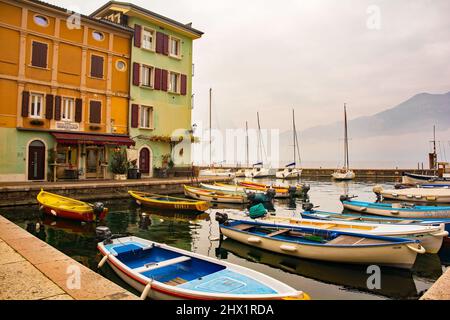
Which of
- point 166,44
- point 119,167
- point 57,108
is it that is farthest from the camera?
point 166,44

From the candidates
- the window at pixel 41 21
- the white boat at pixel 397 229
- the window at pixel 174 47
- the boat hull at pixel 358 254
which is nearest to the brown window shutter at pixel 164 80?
the window at pixel 174 47

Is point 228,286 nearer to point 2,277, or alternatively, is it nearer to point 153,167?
point 2,277

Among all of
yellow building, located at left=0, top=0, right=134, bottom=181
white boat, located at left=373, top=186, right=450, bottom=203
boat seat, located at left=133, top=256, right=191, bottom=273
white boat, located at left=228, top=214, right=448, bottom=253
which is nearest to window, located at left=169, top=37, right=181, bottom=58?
yellow building, located at left=0, top=0, right=134, bottom=181

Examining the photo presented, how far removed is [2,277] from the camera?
5398 millimetres

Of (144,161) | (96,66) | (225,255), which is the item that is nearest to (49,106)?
(96,66)

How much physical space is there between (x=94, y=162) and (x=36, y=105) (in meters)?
5.77

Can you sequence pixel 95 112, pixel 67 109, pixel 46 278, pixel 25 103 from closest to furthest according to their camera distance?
pixel 46 278 < pixel 25 103 < pixel 67 109 < pixel 95 112

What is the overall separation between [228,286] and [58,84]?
22.2m

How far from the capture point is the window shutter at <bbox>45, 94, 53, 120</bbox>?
21.9 m

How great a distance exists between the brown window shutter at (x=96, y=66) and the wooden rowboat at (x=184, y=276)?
19.8 metres

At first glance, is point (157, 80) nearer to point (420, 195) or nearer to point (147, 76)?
point (147, 76)

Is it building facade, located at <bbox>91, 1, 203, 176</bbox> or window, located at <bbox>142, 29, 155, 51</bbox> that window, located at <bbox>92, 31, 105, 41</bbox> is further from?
window, located at <bbox>142, 29, 155, 51</bbox>

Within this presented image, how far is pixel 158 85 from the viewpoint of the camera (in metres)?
28.6
